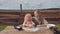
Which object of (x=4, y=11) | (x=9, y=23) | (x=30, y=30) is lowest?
(x=9, y=23)

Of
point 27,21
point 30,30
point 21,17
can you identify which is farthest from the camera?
point 21,17

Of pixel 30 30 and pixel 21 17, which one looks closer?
pixel 30 30

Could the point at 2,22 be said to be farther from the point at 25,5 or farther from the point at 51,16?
the point at 51,16

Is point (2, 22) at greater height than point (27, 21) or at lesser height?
lesser

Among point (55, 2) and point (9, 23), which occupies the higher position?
point (55, 2)

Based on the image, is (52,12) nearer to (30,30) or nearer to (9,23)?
(9,23)

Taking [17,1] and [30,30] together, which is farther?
[17,1]

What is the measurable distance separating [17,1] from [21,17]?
62 cm

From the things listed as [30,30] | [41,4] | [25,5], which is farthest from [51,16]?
[30,30]

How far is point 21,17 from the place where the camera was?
22.6ft

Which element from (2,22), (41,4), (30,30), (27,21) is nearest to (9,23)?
(2,22)

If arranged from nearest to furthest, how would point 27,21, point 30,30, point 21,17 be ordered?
point 30,30 → point 27,21 → point 21,17

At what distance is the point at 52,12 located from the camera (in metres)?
6.98

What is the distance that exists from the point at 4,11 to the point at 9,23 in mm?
489
